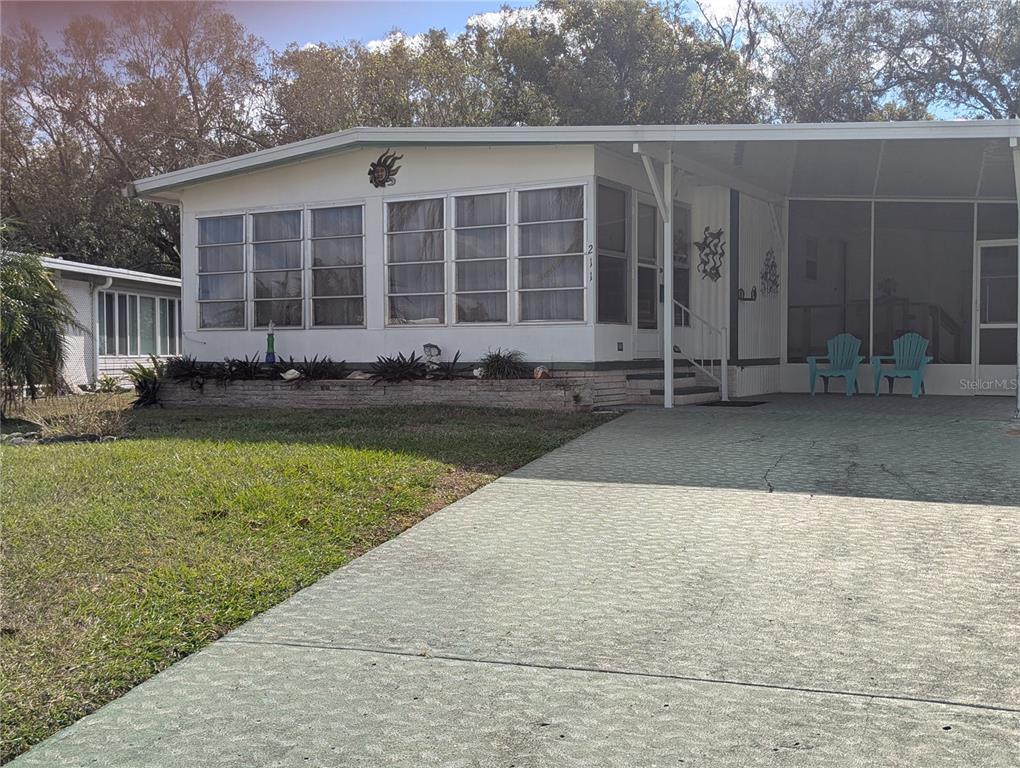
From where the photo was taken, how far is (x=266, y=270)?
1496 cm

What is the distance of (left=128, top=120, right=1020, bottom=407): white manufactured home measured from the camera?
489 inches

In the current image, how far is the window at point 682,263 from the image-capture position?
45.9ft

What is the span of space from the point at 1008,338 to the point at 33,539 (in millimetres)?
13105

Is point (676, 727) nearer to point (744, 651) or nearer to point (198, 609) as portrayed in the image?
point (744, 651)

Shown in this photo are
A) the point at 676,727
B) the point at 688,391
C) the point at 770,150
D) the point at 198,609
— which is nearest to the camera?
the point at 676,727

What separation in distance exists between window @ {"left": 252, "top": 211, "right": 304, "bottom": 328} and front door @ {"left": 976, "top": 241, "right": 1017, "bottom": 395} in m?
9.90

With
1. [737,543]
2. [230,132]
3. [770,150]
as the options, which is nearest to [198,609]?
[737,543]

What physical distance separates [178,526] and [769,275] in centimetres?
1114

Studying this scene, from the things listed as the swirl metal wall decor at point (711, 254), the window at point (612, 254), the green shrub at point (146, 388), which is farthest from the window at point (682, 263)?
the green shrub at point (146, 388)

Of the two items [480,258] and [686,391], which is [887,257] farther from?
[480,258]

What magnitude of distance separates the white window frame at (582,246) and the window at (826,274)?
4.53 m

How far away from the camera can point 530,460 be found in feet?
27.6

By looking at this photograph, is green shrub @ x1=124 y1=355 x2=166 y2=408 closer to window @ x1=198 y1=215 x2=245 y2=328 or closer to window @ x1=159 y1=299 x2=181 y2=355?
window @ x1=198 y1=215 x2=245 y2=328

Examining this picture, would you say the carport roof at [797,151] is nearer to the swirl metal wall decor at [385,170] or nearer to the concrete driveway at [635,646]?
the swirl metal wall decor at [385,170]
